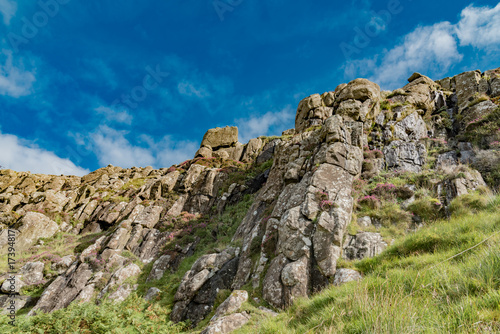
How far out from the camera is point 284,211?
1405 cm

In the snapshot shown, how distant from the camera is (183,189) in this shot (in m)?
29.1

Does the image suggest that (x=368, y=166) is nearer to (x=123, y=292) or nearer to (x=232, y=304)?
(x=232, y=304)

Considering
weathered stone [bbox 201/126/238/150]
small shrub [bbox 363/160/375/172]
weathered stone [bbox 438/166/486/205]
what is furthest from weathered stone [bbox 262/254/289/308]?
weathered stone [bbox 201/126/238/150]

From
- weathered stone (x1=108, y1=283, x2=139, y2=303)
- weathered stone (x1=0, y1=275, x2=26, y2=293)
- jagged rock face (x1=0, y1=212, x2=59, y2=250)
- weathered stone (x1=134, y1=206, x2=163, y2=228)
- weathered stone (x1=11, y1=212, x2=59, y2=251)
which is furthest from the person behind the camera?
weathered stone (x1=11, y1=212, x2=59, y2=251)

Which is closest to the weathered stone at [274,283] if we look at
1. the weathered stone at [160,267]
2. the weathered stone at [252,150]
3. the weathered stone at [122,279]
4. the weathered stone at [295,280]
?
the weathered stone at [295,280]

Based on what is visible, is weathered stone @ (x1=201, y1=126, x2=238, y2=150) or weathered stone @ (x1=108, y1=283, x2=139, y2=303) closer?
weathered stone @ (x1=108, y1=283, x2=139, y2=303)

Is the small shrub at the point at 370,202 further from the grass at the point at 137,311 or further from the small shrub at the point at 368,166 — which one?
the grass at the point at 137,311

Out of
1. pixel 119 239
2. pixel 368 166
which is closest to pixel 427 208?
pixel 368 166

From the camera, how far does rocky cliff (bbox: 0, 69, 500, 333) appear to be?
11125 millimetres

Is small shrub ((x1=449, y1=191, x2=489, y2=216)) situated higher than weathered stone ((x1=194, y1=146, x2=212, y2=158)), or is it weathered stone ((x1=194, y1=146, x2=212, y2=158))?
weathered stone ((x1=194, y1=146, x2=212, y2=158))

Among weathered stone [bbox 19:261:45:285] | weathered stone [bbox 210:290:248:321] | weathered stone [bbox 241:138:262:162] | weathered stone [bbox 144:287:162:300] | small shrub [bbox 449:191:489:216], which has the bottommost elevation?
weathered stone [bbox 210:290:248:321]

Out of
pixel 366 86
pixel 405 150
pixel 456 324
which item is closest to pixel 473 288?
pixel 456 324

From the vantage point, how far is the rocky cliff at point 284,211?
1112cm

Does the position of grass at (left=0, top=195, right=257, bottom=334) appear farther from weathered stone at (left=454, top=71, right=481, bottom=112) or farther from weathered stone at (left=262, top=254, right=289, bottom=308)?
weathered stone at (left=454, top=71, right=481, bottom=112)
